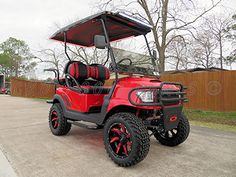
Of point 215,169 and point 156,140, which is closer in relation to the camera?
point 215,169

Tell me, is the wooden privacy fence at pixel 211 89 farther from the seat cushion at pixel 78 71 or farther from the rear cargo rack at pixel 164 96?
the seat cushion at pixel 78 71

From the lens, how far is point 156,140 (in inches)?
169

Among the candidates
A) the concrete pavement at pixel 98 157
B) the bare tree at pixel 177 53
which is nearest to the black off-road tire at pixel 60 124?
the concrete pavement at pixel 98 157

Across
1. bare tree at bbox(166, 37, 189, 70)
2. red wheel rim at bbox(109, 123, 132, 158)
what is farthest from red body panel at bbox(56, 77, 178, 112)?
bare tree at bbox(166, 37, 189, 70)

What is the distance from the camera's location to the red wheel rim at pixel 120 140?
9.65 ft

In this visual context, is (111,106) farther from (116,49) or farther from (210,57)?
(210,57)

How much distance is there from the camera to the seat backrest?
14.3 feet

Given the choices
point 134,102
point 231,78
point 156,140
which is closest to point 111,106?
point 134,102

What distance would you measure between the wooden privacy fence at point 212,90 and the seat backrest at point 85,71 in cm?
638

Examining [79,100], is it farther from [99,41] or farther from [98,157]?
[99,41]

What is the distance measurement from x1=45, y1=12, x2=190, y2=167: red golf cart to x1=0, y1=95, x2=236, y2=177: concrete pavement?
221mm

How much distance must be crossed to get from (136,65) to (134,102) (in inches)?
43.8

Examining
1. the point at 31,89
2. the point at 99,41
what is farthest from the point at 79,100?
the point at 31,89

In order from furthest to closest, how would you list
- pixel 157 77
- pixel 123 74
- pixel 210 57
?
pixel 210 57 → pixel 157 77 → pixel 123 74
